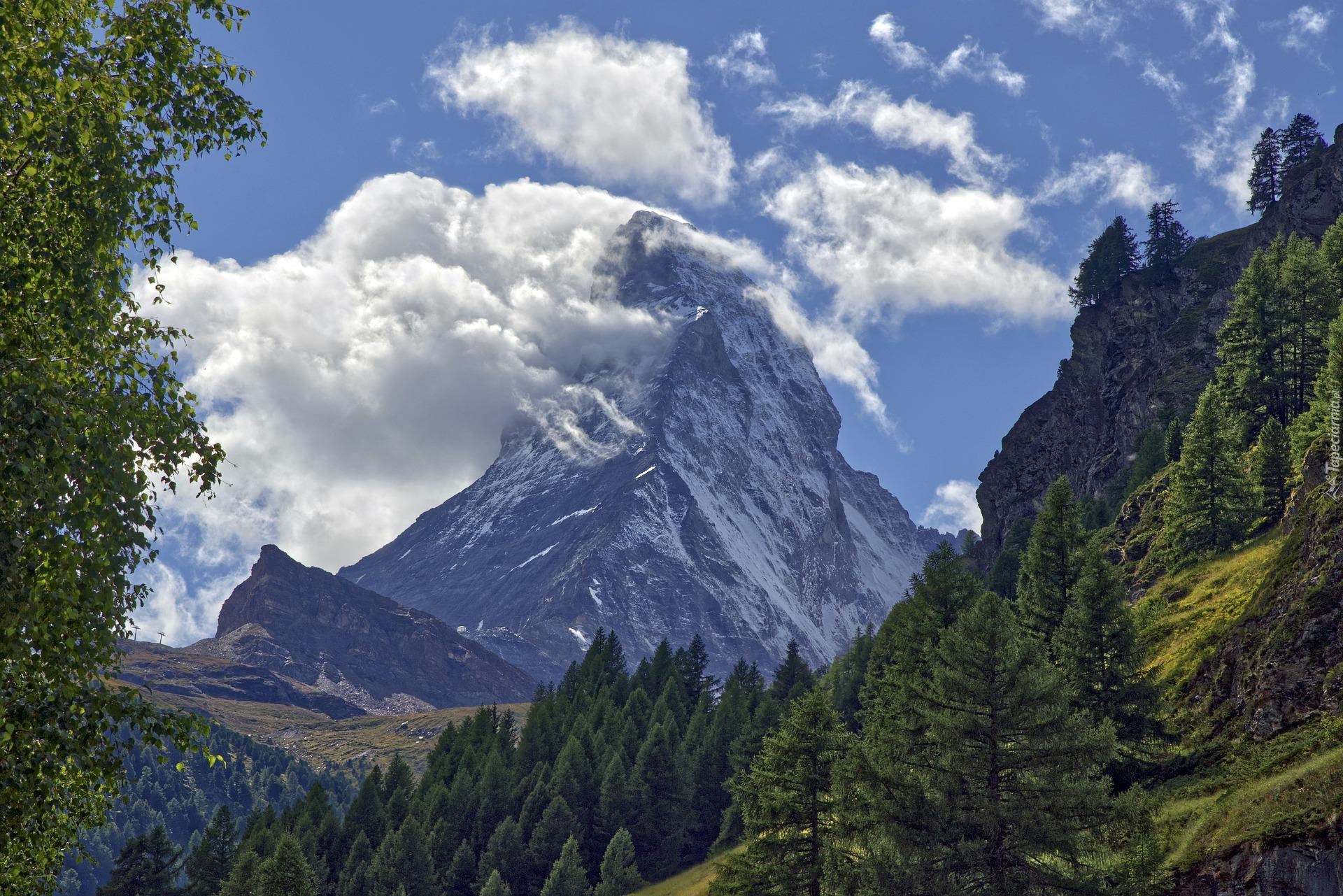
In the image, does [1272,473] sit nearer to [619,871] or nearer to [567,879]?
[619,871]

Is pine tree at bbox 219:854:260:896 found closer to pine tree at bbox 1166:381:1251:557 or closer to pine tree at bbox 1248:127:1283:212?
pine tree at bbox 1166:381:1251:557

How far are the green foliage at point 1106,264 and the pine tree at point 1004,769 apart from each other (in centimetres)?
12829

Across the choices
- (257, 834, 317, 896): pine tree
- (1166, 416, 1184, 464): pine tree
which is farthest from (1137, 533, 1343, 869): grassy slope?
(257, 834, 317, 896): pine tree

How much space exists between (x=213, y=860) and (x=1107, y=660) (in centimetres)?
7325

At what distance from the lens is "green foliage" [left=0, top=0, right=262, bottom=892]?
10953 mm

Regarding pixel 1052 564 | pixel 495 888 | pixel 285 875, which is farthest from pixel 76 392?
Result: pixel 495 888

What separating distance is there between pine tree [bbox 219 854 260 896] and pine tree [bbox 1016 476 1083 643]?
5163 cm

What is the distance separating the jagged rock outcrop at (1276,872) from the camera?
2470 centimetres

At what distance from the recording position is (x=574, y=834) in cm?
8675

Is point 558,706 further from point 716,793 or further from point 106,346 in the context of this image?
point 106,346

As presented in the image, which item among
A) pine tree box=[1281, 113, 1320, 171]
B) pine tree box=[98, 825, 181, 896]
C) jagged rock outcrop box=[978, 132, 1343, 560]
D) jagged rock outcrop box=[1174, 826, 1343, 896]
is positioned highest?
pine tree box=[1281, 113, 1320, 171]

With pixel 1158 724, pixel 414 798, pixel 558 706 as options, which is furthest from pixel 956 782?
pixel 558 706

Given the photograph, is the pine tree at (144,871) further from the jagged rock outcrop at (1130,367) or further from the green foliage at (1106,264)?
the green foliage at (1106,264)

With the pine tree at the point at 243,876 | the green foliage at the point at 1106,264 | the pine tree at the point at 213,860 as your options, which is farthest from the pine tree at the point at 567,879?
the green foliage at the point at 1106,264
